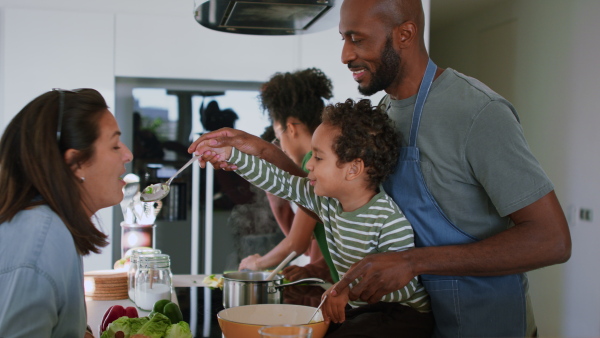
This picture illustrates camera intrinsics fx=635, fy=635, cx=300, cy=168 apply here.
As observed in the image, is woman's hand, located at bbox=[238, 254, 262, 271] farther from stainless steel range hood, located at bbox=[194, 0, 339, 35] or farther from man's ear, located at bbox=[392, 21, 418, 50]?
man's ear, located at bbox=[392, 21, 418, 50]

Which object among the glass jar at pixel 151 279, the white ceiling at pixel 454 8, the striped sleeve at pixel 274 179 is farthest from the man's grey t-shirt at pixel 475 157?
the white ceiling at pixel 454 8

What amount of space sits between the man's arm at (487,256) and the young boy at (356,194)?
0.08m

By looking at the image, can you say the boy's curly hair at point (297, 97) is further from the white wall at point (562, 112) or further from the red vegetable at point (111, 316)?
the white wall at point (562, 112)

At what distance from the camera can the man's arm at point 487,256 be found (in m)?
1.29

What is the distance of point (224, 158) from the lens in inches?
64.6

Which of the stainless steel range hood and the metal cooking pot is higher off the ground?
the stainless steel range hood

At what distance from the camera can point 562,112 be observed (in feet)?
12.7

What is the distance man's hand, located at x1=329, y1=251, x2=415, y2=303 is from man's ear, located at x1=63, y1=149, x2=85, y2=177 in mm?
568

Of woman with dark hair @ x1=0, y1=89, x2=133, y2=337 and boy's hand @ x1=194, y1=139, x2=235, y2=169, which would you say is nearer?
woman with dark hair @ x1=0, y1=89, x2=133, y2=337

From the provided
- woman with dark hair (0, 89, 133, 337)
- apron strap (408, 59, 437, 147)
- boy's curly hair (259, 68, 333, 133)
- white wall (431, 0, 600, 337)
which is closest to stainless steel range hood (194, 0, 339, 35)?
boy's curly hair (259, 68, 333, 133)

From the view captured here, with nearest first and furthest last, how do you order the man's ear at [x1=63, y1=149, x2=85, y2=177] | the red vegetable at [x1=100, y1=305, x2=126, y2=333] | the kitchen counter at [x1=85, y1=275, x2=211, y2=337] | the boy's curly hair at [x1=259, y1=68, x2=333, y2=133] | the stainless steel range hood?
the man's ear at [x1=63, y1=149, x2=85, y2=177] < the red vegetable at [x1=100, y1=305, x2=126, y2=333] < the kitchen counter at [x1=85, y1=275, x2=211, y2=337] < the stainless steel range hood < the boy's curly hair at [x1=259, y1=68, x2=333, y2=133]

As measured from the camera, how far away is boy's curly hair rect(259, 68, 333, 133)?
2.50m

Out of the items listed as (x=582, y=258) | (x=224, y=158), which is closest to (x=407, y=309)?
(x=224, y=158)

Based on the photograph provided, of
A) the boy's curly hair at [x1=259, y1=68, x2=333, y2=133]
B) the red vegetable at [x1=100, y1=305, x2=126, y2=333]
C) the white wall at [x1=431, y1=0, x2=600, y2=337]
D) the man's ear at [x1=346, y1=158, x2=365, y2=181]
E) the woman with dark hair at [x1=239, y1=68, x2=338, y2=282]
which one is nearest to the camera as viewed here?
the red vegetable at [x1=100, y1=305, x2=126, y2=333]
